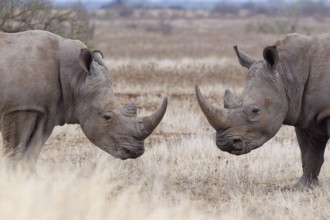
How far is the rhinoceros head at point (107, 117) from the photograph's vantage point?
10664 millimetres

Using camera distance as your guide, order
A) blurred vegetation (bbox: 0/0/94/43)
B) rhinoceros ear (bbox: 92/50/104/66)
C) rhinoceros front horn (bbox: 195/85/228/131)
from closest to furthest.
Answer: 1. rhinoceros front horn (bbox: 195/85/228/131)
2. rhinoceros ear (bbox: 92/50/104/66)
3. blurred vegetation (bbox: 0/0/94/43)

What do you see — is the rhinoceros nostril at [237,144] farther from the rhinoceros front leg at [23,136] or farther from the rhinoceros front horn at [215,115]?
the rhinoceros front leg at [23,136]

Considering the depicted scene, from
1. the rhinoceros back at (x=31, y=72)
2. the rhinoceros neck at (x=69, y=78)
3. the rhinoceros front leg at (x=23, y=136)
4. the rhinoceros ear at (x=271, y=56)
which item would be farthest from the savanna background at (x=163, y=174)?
the rhinoceros ear at (x=271, y=56)

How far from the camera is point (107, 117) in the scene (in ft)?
35.4

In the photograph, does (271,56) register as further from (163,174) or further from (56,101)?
(56,101)

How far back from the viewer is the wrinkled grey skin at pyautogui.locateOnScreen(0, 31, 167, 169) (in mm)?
10727

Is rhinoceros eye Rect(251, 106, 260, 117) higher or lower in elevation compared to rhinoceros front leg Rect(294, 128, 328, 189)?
higher

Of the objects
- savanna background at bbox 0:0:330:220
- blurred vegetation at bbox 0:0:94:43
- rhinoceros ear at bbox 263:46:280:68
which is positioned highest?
rhinoceros ear at bbox 263:46:280:68

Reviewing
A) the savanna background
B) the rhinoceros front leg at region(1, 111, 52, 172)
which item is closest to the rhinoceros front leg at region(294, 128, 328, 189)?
the savanna background

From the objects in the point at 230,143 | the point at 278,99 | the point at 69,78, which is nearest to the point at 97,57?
the point at 69,78

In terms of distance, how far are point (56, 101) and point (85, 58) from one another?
60 centimetres

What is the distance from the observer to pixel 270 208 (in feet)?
32.6

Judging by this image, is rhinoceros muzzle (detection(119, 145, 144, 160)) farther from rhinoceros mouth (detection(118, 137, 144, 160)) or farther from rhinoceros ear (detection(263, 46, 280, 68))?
rhinoceros ear (detection(263, 46, 280, 68))

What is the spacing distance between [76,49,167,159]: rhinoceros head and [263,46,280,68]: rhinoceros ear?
1253mm
